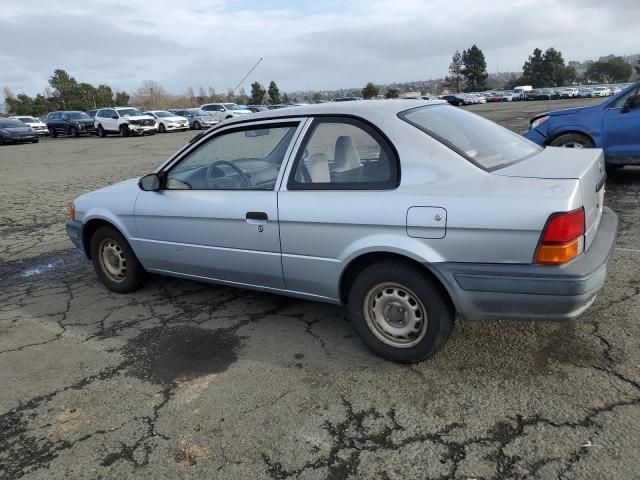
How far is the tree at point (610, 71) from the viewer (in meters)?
97.9

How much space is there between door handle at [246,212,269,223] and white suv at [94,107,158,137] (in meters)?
28.5

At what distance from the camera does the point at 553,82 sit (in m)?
97.9

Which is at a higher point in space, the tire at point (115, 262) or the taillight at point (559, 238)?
the taillight at point (559, 238)

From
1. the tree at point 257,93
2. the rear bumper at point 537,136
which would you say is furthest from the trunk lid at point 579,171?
the tree at point 257,93

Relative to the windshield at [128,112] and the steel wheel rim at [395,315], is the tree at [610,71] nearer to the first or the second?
the windshield at [128,112]

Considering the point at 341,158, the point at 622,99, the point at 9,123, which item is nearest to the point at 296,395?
the point at 341,158

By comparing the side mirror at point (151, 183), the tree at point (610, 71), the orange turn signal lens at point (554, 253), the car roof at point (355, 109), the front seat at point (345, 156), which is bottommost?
the orange turn signal lens at point (554, 253)

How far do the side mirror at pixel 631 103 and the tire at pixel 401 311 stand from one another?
6.02 m

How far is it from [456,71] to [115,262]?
104729 mm

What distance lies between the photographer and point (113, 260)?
4.82 metres

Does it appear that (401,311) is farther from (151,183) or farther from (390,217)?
(151,183)

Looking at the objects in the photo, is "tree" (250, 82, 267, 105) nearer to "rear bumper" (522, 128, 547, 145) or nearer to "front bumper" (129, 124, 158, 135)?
"front bumper" (129, 124, 158, 135)

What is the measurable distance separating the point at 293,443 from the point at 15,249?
577cm

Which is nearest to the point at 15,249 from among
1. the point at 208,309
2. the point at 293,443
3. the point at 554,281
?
the point at 208,309
